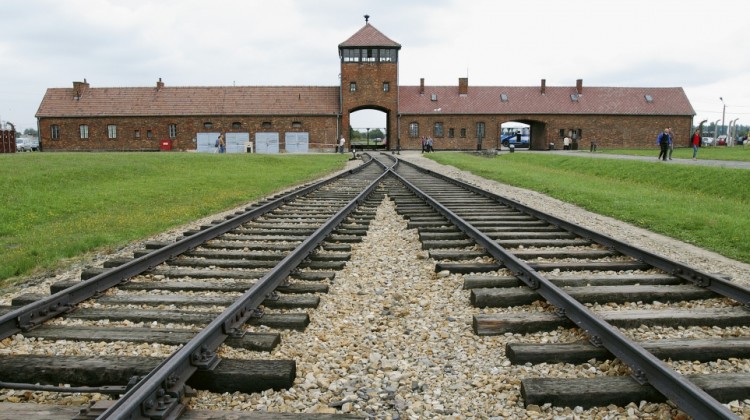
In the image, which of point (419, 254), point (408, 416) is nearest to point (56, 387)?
point (408, 416)

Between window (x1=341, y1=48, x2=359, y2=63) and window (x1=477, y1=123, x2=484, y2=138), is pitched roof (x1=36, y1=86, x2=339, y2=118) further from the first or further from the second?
window (x1=477, y1=123, x2=484, y2=138)

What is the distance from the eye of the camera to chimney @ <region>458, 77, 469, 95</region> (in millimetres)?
61062

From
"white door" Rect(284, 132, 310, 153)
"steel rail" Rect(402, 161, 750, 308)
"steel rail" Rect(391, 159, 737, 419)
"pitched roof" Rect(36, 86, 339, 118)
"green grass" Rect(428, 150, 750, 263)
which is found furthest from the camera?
"pitched roof" Rect(36, 86, 339, 118)

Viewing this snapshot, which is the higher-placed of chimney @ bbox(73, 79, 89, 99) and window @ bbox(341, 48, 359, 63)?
window @ bbox(341, 48, 359, 63)

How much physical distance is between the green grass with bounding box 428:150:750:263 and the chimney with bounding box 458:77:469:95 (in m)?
36.8

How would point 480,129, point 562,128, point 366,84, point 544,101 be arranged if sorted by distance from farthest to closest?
point 544,101 < point 562,128 < point 480,129 < point 366,84

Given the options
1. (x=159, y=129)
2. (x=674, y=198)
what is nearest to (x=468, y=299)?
(x=674, y=198)

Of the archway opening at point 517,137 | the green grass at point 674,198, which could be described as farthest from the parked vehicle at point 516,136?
the green grass at point 674,198

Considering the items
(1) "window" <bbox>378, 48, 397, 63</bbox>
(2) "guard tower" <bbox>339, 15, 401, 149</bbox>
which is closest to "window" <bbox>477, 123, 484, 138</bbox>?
(2) "guard tower" <bbox>339, 15, 401, 149</bbox>

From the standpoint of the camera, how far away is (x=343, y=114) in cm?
5678

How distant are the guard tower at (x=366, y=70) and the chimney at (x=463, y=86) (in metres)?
8.00

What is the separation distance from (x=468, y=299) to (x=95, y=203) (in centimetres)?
1087

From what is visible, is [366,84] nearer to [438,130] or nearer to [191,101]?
[438,130]

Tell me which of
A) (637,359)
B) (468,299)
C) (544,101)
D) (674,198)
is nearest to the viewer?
(637,359)
